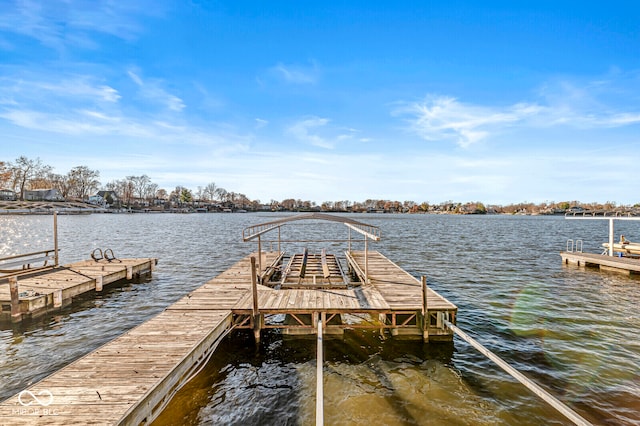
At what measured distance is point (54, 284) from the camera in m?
12.8

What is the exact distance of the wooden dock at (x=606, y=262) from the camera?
18.7 m

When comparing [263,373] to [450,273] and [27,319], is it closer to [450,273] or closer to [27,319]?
[27,319]

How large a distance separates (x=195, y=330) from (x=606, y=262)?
25.4m

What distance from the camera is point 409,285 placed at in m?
11.6

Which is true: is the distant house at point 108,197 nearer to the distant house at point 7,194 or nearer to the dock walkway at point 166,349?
the distant house at point 7,194

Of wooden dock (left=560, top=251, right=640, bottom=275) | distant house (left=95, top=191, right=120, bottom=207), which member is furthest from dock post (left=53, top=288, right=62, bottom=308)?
distant house (left=95, top=191, right=120, bottom=207)

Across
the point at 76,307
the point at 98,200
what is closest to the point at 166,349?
the point at 76,307

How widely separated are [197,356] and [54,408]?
2617mm

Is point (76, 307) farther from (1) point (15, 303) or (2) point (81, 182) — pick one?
(2) point (81, 182)

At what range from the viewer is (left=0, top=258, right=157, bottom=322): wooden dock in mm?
10688

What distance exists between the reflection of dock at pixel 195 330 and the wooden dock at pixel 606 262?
52.8ft

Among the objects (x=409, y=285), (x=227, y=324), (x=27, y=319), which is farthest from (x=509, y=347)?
(x=27, y=319)

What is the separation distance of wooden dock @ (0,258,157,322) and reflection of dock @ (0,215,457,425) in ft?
19.6

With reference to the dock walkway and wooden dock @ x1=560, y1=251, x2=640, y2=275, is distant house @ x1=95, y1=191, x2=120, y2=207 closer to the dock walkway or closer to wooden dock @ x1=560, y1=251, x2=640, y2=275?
the dock walkway
